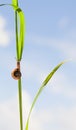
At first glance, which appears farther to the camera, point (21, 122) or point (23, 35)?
point (23, 35)

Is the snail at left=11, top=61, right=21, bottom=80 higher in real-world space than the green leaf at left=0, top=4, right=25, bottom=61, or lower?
lower

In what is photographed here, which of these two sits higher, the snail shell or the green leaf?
the green leaf

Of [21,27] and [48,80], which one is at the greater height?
[21,27]

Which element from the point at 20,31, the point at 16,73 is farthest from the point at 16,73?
the point at 20,31

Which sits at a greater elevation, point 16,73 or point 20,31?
point 20,31

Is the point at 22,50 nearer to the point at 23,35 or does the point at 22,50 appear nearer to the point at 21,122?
the point at 23,35

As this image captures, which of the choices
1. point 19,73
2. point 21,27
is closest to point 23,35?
point 21,27

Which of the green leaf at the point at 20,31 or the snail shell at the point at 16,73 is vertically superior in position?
the green leaf at the point at 20,31

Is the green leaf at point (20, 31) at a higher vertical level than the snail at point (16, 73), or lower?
higher

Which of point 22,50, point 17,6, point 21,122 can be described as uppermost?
point 17,6

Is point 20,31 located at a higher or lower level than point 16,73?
higher

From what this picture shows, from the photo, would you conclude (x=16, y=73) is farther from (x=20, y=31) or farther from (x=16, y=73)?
(x=20, y=31)
